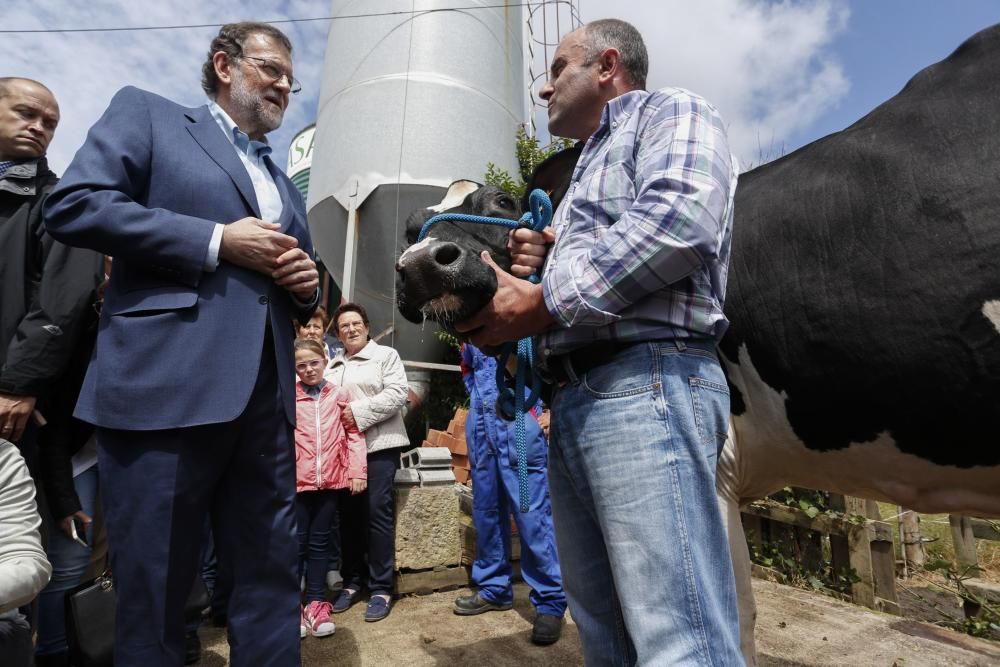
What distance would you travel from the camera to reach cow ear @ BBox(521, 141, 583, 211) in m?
1.89

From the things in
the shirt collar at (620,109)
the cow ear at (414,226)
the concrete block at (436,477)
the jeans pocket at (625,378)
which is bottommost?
the concrete block at (436,477)

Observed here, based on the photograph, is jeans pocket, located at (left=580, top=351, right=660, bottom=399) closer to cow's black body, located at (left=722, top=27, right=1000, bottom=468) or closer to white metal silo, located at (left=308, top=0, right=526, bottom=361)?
cow's black body, located at (left=722, top=27, right=1000, bottom=468)

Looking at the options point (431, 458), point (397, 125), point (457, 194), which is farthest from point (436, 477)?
point (397, 125)

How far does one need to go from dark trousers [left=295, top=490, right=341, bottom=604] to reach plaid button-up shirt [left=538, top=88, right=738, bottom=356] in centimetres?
267

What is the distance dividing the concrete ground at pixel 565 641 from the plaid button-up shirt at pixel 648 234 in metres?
2.20

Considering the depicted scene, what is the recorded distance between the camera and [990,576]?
493cm

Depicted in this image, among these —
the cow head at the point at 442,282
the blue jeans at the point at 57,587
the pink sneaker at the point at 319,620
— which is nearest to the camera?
the cow head at the point at 442,282

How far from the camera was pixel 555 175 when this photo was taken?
1970 millimetres

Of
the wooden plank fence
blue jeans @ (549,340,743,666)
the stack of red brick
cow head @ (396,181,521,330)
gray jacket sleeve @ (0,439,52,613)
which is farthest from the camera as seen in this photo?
the stack of red brick

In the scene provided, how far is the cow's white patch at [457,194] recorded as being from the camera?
1925 mm

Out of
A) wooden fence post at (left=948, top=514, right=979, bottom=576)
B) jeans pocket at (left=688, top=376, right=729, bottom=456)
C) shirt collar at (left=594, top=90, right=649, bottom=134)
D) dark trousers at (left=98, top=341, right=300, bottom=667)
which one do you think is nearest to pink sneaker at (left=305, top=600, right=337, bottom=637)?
dark trousers at (left=98, top=341, right=300, bottom=667)

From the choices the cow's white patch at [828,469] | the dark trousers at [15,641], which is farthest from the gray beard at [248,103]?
the cow's white patch at [828,469]

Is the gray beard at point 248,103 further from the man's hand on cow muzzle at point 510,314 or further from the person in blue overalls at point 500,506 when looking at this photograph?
the person in blue overalls at point 500,506

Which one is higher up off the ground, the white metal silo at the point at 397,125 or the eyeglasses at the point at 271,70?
the white metal silo at the point at 397,125
